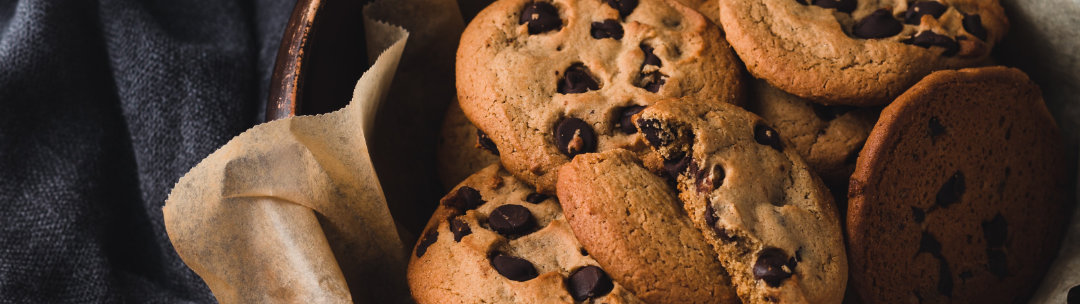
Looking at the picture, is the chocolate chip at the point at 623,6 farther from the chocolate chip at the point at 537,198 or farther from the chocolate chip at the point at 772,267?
the chocolate chip at the point at 772,267

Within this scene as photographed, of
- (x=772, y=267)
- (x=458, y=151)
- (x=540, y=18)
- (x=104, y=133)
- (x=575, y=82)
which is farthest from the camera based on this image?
(x=104, y=133)

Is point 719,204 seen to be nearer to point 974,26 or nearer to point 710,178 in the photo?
point 710,178

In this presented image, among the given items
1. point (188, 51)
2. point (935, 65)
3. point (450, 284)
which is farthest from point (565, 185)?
point (188, 51)

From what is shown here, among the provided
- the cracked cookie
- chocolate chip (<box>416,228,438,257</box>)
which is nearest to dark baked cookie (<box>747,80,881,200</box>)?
the cracked cookie

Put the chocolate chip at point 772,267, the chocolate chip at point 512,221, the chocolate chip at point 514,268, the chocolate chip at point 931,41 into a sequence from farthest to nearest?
the chocolate chip at point 931,41
the chocolate chip at point 512,221
the chocolate chip at point 514,268
the chocolate chip at point 772,267

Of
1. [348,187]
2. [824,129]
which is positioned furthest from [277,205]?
[824,129]

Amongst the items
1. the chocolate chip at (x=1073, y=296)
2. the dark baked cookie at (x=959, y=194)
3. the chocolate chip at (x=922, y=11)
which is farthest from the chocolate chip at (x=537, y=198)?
the chocolate chip at (x=1073, y=296)

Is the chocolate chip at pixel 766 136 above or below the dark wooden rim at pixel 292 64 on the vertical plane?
below
